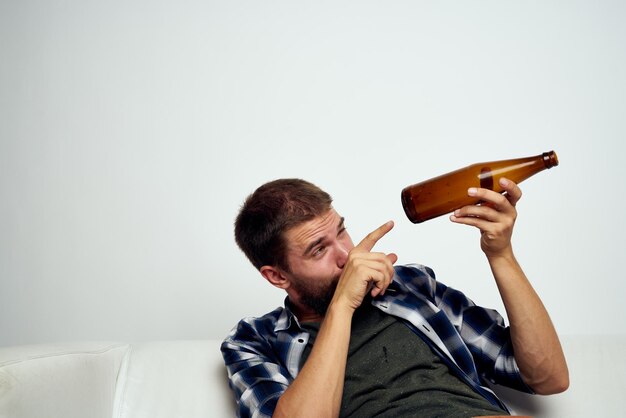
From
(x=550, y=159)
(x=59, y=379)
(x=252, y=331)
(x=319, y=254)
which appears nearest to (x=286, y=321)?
(x=252, y=331)

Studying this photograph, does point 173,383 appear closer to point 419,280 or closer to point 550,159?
point 419,280

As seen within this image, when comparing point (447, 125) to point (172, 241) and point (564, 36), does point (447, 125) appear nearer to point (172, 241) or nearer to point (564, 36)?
point (564, 36)

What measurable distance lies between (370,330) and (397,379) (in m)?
0.15

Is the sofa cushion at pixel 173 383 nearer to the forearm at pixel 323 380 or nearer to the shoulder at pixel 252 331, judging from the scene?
the shoulder at pixel 252 331

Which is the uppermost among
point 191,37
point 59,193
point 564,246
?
point 191,37

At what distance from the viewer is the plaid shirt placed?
1698 mm

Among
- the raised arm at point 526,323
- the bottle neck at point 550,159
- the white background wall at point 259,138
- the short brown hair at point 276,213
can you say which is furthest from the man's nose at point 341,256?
the white background wall at point 259,138

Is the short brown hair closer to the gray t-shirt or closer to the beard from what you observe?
the beard

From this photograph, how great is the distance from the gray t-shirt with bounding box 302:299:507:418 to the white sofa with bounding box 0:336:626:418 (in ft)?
0.93

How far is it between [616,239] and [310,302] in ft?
4.71

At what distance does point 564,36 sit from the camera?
279cm

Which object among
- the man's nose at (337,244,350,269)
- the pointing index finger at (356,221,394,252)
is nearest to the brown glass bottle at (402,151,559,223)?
the pointing index finger at (356,221,394,252)

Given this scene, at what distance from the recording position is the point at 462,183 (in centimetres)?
151

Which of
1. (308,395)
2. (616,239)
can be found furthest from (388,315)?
(616,239)
